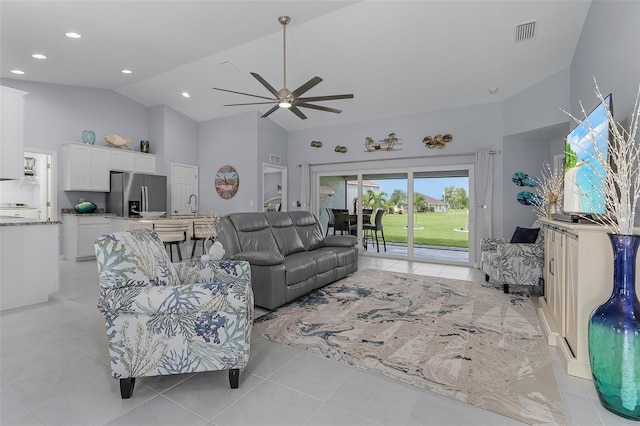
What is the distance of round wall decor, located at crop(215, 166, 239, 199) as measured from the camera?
23.6ft

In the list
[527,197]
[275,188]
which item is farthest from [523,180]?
[275,188]

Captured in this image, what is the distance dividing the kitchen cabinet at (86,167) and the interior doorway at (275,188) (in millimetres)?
3281

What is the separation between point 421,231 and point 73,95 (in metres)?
7.49

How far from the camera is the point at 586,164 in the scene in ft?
7.27

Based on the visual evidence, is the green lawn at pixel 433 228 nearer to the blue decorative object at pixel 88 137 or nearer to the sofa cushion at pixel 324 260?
the sofa cushion at pixel 324 260

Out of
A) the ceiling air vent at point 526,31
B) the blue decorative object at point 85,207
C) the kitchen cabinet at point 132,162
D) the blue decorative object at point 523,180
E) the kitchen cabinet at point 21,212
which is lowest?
the kitchen cabinet at point 21,212

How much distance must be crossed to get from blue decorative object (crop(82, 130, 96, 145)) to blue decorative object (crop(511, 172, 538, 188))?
8033 millimetres

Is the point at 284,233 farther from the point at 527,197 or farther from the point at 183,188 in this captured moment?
the point at 183,188

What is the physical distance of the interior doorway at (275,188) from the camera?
7676 mm

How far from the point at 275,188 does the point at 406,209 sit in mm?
3816

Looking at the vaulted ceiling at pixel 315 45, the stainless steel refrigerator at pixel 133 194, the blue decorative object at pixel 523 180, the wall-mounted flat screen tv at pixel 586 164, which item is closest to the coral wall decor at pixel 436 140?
the vaulted ceiling at pixel 315 45

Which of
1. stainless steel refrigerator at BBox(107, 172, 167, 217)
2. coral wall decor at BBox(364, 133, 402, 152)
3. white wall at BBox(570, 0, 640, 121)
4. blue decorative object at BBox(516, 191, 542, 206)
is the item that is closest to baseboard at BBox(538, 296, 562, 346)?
white wall at BBox(570, 0, 640, 121)

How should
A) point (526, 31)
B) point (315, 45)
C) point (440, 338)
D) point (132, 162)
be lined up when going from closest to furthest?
point (440, 338), point (526, 31), point (315, 45), point (132, 162)

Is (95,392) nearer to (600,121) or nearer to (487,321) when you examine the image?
(487,321)
